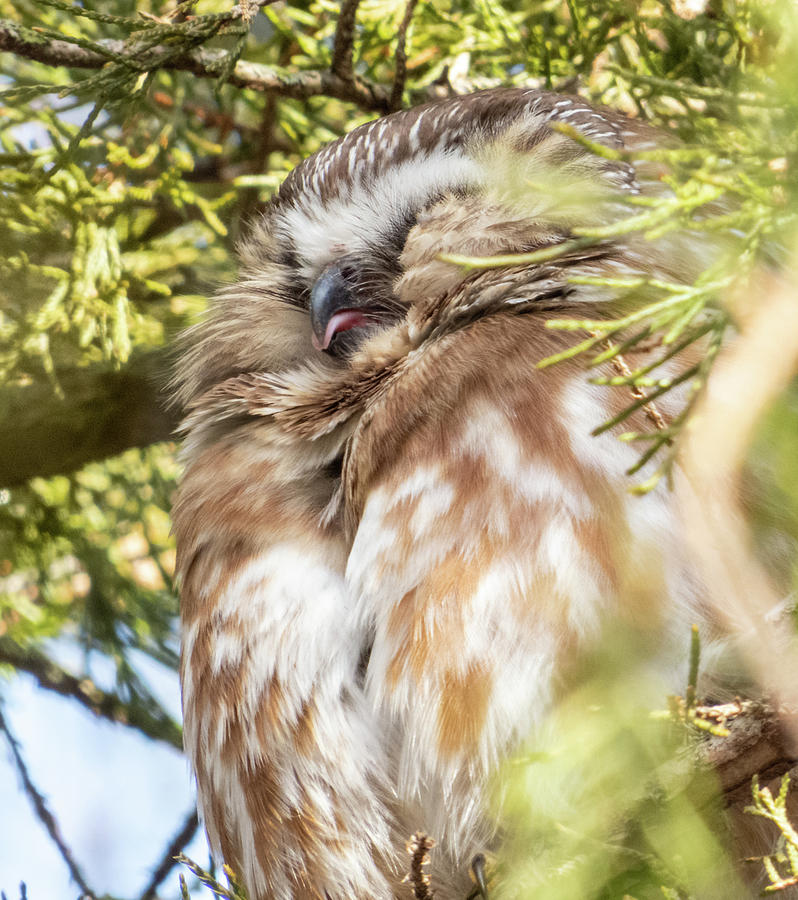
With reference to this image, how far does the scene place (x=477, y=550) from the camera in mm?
1891

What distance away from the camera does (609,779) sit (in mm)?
1641

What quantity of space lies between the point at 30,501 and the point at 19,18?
5.08ft

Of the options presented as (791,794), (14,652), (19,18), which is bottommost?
(791,794)

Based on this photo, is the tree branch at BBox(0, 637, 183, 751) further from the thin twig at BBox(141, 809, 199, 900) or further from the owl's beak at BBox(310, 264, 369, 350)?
the owl's beak at BBox(310, 264, 369, 350)

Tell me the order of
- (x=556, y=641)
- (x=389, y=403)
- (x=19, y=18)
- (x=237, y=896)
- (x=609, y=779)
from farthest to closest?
(x=19, y=18)
(x=389, y=403)
(x=237, y=896)
(x=556, y=641)
(x=609, y=779)

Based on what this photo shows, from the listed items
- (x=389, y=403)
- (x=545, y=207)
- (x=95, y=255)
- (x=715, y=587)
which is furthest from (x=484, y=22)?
(x=715, y=587)

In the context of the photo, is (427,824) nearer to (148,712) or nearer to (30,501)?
(148,712)

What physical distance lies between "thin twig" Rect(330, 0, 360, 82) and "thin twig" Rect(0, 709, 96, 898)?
7.43 ft

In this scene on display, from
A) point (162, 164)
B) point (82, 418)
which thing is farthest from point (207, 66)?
point (82, 418)

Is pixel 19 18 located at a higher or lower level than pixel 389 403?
higher

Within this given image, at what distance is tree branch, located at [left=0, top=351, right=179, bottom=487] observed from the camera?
332cm

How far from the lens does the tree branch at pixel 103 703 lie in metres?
3.63

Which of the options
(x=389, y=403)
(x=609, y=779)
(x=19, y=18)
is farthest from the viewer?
(x=19, y=18)

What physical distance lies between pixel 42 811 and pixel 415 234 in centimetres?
215
